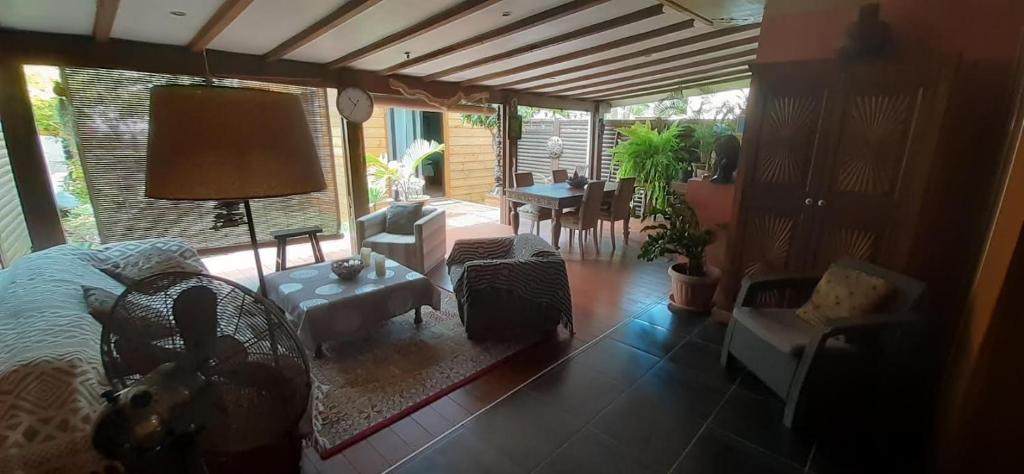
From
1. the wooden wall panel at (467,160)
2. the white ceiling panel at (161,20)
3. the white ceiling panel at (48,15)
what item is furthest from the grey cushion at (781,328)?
the wooden wall panel at (467,160)

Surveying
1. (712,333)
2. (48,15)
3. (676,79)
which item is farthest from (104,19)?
(676,79)

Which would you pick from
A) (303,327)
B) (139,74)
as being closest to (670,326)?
(303,327)

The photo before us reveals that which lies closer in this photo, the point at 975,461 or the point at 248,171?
the point at 248,171

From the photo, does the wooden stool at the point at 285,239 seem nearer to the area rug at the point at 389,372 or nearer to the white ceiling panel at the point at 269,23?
the area rug at the point at 389,372

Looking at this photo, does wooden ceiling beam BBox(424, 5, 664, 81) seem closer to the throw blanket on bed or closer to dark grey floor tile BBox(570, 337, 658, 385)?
dark grey floor tile BBox(570, 337, 658, 385)

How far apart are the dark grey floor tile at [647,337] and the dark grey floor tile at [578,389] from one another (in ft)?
1.44

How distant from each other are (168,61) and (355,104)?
138 centimetres

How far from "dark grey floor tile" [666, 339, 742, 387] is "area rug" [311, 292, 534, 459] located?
92 centimetres

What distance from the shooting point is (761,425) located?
1900 mm

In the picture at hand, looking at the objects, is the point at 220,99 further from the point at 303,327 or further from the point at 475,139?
the point at 475,139

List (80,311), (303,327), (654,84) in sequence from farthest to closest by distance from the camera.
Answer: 1. (654,84)
2. (303,327)
3. (80,311)

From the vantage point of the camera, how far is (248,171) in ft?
2.81

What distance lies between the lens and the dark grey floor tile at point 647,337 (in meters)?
2.57

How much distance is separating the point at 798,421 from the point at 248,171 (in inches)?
92.0
